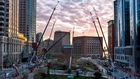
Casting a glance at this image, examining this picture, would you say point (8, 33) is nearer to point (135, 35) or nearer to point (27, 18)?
point (135, 35)

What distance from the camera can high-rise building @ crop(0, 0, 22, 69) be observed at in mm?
81956

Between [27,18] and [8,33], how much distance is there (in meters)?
77.6

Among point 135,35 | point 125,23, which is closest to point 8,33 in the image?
point 135,35

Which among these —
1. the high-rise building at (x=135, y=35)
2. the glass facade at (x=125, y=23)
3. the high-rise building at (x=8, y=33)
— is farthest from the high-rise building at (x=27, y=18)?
the high-rise building at (x=135, y=35)

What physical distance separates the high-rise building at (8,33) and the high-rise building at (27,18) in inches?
2399

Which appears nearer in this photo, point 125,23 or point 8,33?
point 8,33

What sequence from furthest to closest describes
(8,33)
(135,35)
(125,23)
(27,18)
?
(27,18) < (125,23) < (8,33) < (135,35)

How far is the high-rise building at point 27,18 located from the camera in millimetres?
162500

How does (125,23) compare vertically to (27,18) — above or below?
below

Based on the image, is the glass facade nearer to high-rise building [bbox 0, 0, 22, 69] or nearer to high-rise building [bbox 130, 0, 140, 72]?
high-rise building [bbox 130, 0, 140, 72]

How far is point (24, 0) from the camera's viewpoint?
163625mm

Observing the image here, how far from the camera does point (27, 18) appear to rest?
16550 cm

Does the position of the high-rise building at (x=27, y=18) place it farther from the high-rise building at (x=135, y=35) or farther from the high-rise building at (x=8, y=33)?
the high-rise building at (x=135, y=35)

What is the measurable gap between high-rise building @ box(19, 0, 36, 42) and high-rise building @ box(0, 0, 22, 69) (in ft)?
200
